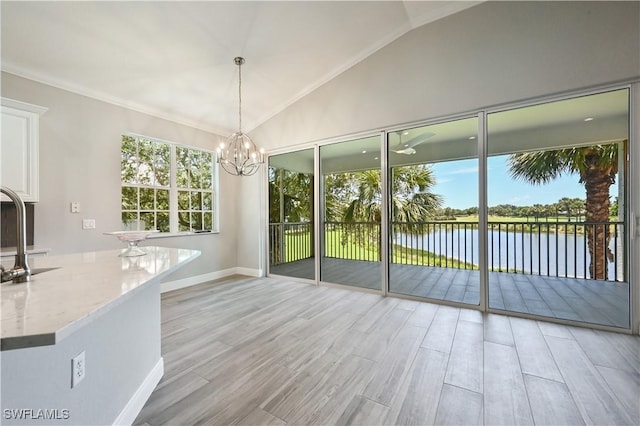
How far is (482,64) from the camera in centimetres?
300

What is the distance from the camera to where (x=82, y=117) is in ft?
10.5

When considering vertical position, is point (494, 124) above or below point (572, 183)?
above

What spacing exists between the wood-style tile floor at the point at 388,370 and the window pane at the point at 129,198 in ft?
5.76

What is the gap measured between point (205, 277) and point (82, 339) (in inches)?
142

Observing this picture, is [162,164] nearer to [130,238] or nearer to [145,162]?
[145,162]

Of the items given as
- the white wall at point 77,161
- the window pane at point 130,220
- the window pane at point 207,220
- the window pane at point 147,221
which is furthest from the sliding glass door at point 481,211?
the white wall at point 77,161

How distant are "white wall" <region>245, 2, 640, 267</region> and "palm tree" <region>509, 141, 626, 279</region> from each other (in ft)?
Result: 2.63

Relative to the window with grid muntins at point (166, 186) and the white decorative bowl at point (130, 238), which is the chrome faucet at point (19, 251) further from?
the window with grid muntins at point (166, 186)

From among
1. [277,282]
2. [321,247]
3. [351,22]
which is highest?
[351,22]

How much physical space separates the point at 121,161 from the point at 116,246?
1.17 m

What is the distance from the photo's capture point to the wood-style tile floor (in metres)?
1.51

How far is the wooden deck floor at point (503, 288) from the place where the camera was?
109 inches

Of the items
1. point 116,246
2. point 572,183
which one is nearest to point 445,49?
point 572,183

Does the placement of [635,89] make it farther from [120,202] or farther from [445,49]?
[120,202]
